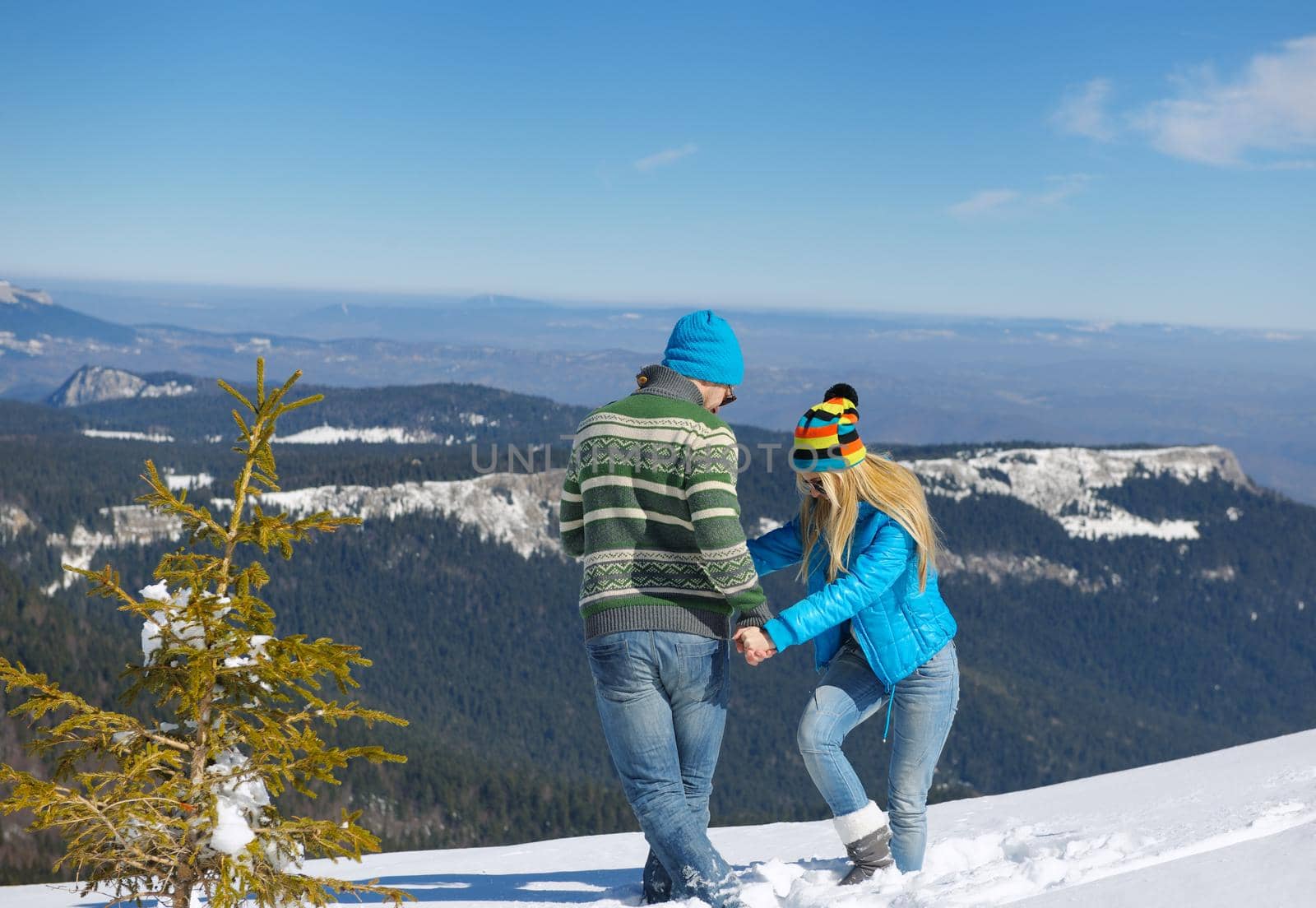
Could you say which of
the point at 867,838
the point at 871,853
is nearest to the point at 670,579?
the point at 867,838

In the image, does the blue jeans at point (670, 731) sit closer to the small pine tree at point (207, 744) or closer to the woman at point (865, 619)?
the woman at point (865, 619)

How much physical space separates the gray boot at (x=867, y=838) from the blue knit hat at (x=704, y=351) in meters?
3.53

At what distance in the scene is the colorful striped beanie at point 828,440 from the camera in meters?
7.51

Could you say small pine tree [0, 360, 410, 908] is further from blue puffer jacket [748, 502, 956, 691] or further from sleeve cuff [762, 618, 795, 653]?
blue puffer jacket [748, 502, 956, 691]

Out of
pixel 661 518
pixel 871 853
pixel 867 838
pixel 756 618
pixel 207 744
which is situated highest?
pixel 661 518

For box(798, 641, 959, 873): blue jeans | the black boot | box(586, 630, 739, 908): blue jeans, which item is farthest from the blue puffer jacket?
the black boot

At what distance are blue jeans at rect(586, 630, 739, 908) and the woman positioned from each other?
2.77 feet

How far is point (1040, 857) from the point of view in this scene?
7.15 m

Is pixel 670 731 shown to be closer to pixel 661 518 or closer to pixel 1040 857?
pixel 661 518

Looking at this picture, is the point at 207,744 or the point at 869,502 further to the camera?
the point at 869,502

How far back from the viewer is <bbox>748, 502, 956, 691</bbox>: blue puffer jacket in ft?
24.0

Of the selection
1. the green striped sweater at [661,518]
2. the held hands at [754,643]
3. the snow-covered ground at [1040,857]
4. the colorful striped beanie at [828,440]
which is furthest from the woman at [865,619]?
the green striped sweater at [661,518]

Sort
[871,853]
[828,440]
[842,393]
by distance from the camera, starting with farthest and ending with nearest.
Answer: [842,393] → [871,853] → [828,440]

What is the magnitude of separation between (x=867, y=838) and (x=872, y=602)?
191 centimetres
